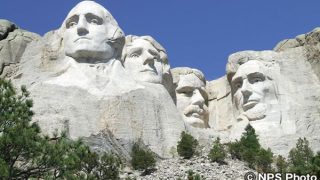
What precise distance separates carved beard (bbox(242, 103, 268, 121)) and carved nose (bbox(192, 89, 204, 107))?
1.81 metres

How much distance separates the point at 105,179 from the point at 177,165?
273 cm

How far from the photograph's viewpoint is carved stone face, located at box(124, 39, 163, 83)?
28297 millimetres


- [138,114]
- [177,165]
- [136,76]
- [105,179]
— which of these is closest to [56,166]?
[105,179]

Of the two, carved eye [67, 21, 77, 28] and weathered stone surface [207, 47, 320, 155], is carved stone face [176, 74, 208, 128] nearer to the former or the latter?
weathered stone surface [207, 47, 320, 155]

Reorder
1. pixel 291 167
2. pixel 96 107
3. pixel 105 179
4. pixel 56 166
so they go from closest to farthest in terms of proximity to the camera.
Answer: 1. pixel 56 166
2. pixel 105 179
3. pixel 291 167
4. pixel 96 107

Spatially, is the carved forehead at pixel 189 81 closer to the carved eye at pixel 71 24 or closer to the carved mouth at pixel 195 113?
the carved mouth at pixel 195 113

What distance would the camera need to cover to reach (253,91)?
28.8 meters

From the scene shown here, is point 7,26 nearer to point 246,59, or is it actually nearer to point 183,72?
point 183,72

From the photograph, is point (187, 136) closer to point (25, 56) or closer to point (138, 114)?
point (138, 114)

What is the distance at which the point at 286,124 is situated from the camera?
92.4 feet

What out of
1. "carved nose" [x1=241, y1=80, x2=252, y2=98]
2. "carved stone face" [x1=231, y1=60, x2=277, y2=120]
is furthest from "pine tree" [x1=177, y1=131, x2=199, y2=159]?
"carved nose" [x1=241, y1=80, x2=252, y2=98]

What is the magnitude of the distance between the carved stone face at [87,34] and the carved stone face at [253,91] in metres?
3.63

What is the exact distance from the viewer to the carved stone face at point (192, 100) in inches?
1172

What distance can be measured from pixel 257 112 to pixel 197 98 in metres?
2.24
